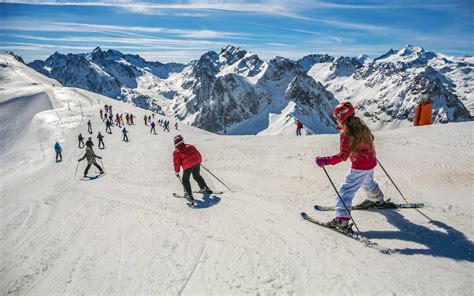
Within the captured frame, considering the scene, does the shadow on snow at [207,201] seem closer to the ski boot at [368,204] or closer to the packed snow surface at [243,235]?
the packed snow surface at [243,235]

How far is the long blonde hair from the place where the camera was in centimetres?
647

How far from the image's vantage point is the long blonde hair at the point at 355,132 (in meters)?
6.47

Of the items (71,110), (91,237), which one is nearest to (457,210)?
(91,237)

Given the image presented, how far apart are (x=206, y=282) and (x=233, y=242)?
1.40m

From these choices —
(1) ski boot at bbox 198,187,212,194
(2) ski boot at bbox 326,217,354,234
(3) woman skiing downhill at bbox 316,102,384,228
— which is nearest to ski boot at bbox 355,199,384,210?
(3) woman skiing downhill at bbox 316,102,384,228

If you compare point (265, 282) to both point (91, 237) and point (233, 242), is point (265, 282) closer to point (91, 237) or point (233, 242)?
point (233, 242)

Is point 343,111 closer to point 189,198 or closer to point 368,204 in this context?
point 368,204

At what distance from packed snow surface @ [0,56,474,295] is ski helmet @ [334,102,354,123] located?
97.5 inches

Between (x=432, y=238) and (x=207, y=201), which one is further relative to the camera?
(x=207, y=201)

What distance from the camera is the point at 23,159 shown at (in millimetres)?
26609

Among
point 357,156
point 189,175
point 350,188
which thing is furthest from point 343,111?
point 189,175

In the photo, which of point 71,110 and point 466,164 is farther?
point 71,110

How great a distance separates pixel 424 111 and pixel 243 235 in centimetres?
1936

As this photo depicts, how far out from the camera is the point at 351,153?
6562 millimetres
